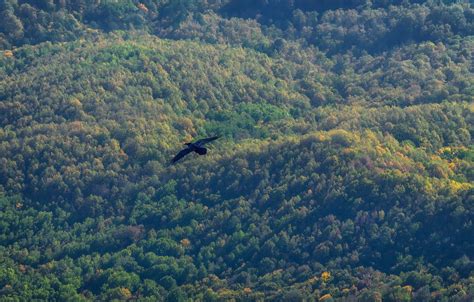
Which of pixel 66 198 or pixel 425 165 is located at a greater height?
pixel 425 165

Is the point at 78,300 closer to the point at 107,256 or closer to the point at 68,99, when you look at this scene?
the point at 107,256

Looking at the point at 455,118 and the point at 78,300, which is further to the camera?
the point at 455,118

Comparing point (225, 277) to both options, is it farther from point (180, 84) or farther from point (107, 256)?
point (180, 84)

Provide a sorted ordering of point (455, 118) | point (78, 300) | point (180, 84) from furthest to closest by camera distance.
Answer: point (180, 84), point (455, 118), point (78, 300)

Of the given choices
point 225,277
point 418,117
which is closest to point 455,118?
point 418,117

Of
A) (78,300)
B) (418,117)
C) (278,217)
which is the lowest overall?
(78,300)

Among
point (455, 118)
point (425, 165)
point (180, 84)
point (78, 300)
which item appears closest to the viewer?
point (78, 300)
